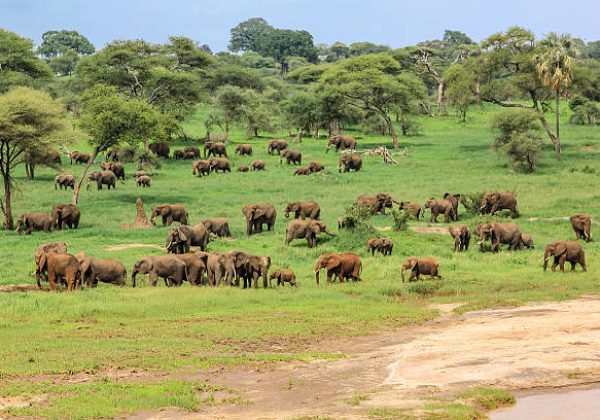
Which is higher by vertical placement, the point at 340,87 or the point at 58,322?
the point at 340,87

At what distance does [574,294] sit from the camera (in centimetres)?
2375

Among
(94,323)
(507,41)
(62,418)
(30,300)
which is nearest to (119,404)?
(62,418)

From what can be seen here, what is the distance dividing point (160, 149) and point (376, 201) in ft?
89.1

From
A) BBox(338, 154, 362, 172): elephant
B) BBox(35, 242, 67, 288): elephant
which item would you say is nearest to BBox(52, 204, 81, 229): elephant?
BBox(35, 242, 67, 288): elephant

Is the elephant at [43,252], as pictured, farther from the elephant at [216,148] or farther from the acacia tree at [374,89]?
the acacia tree at [374,89]

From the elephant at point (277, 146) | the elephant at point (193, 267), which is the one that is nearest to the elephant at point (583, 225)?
the elephant at point (193, 267)

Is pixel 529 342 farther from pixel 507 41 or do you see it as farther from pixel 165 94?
pixel 165 94

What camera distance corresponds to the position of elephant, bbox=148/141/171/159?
206 ft

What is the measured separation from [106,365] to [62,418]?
3.31 meters

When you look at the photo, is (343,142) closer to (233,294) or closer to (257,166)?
(257,166)

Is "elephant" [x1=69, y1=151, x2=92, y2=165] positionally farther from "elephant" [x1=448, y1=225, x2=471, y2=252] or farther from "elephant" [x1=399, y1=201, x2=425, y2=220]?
"elephant" [x1=448, y1=225, x2=471, y2=252]

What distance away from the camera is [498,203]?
3834 cm

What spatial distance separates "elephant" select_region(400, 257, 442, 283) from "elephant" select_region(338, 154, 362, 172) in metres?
28.1

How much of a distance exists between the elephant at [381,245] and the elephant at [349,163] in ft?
77.0
